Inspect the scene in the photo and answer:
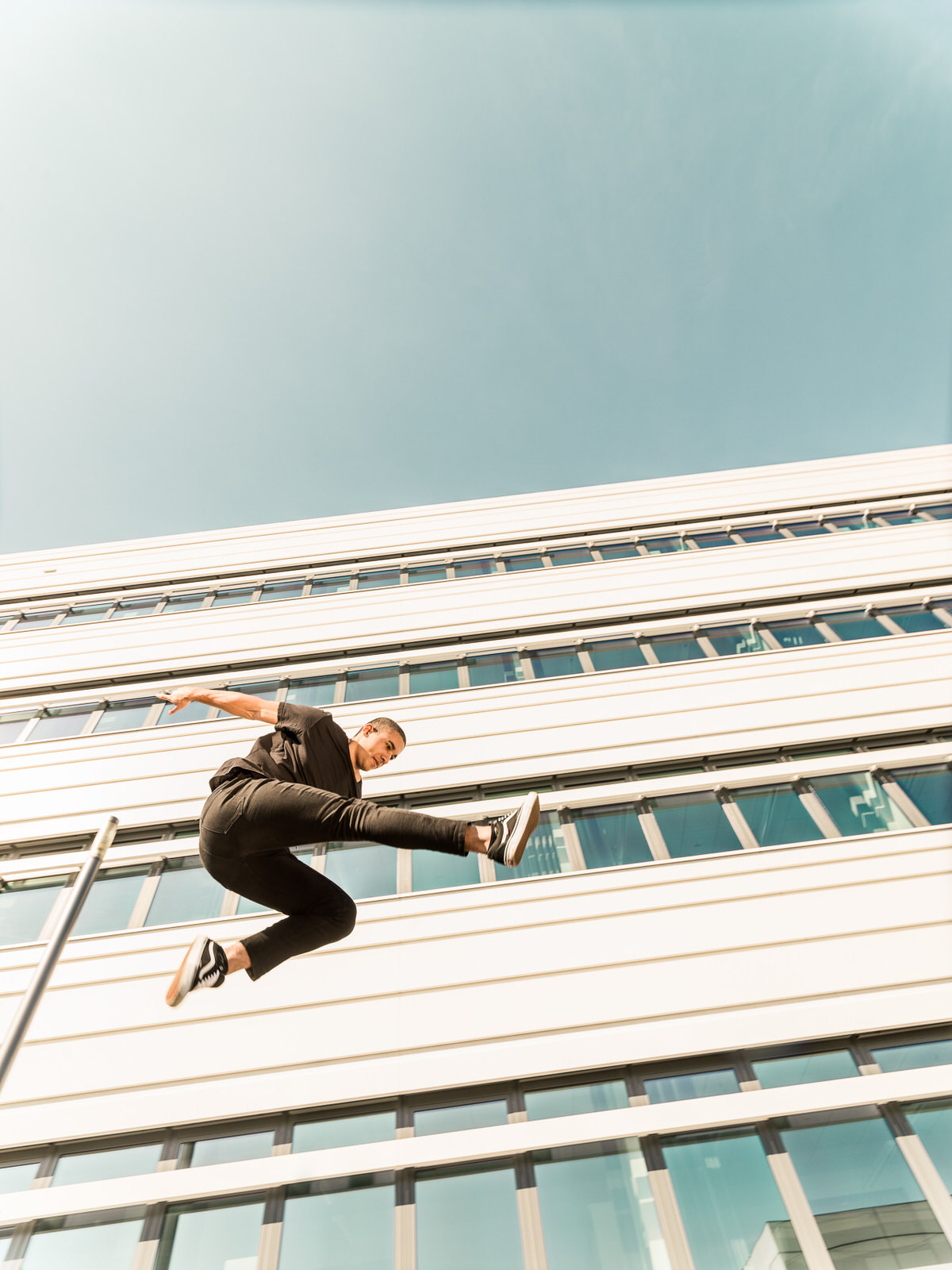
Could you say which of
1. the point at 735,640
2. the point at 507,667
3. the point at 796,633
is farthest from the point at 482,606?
the point at 796,633

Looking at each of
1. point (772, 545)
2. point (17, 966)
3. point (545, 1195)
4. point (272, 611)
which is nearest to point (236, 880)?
point (545, 1195)

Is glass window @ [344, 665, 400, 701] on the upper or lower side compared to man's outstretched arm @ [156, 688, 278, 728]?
upper

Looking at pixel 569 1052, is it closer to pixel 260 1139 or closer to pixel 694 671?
pixel 260 1139

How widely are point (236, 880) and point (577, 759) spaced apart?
4.97 m

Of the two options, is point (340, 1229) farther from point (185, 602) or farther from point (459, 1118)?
point (185, 602)

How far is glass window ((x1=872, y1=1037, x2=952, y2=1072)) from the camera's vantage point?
16.5 ft

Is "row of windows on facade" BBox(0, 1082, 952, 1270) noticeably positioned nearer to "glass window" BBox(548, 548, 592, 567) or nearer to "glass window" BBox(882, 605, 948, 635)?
"glass window" BBox(882, 605, 948, 635)

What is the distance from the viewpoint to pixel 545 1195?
456 cm

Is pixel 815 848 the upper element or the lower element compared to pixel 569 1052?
upper

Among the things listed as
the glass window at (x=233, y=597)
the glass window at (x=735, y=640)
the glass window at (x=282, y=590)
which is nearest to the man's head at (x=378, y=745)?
the glass window at (x=735, y=640)

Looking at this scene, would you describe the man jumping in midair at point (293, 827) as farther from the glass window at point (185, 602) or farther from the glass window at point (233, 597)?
the glass window at point (185, 602)

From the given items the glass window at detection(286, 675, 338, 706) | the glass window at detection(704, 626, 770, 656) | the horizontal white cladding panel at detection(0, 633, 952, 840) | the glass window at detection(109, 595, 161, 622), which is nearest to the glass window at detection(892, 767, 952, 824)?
the horizontal white cladding panel at detection(0, 633, 952, 840)

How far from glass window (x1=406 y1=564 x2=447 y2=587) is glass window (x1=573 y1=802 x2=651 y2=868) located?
18.9 feet

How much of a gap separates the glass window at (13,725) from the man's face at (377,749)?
7.91 m
